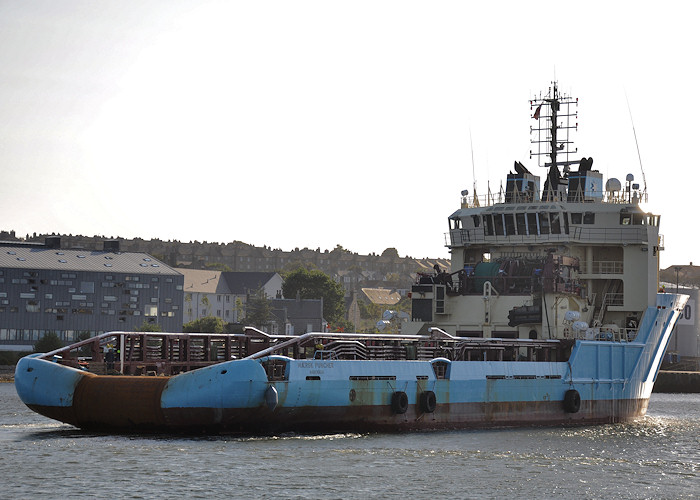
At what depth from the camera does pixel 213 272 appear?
171 meters

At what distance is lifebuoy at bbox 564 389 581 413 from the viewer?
4203 centimetres

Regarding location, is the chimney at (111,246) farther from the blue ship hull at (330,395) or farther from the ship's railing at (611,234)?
the blue ship hull at (330,395)

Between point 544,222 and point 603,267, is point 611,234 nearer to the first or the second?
point 603,267

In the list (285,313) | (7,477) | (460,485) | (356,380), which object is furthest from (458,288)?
(285,313)

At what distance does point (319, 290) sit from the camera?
492ft

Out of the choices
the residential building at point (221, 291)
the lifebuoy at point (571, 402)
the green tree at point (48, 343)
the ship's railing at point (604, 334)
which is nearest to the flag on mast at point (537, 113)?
the ship's railing at point (604, 334)

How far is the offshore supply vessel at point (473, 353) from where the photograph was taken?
32.2 meters

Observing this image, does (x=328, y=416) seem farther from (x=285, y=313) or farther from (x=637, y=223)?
(x=285, y=313)

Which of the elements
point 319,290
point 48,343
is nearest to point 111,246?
point 48,343

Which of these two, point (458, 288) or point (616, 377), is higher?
point (458, 288)

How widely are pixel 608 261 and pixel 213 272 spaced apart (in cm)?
12802

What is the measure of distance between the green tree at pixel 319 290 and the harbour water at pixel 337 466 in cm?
11235

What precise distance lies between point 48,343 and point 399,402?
70107 mm

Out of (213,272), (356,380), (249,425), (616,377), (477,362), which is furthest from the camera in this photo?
(213,272)
